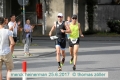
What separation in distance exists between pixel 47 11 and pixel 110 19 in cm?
621

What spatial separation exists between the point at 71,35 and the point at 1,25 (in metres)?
4.39

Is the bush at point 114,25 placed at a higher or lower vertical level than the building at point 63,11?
lower

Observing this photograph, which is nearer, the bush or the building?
the bush

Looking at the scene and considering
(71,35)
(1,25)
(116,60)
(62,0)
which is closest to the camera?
(1,25)

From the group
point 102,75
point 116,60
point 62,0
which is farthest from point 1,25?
point 62,0

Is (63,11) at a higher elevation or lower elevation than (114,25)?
higher

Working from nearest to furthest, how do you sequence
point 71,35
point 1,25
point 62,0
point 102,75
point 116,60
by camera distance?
1. point 1,25
2. point 102,75
3. point 71,35
4. point 116,60
5. point 62,0

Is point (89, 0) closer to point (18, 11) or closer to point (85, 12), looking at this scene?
point (85, 12)

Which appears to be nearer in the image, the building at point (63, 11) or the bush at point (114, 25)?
the bush at point (114, 25)

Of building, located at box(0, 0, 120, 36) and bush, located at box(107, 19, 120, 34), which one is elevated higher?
building, located at box(0, 0, 120, 36)

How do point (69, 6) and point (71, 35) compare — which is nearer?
point (71, 35)

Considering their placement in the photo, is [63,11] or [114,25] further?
[63,11]

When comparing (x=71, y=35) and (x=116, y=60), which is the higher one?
(x=71, y=35)

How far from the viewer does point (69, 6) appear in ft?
128
